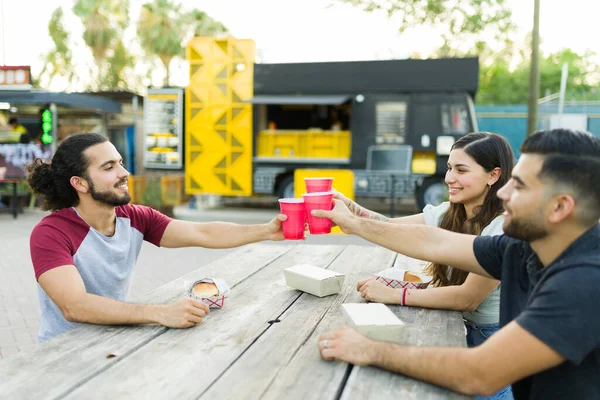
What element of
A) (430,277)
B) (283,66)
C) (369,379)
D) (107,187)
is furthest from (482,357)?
(283,66)

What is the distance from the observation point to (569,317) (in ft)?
4.47

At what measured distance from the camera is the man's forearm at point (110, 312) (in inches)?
76.8

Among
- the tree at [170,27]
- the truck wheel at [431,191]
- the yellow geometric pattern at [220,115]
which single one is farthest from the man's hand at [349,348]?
the tree at [170,27]

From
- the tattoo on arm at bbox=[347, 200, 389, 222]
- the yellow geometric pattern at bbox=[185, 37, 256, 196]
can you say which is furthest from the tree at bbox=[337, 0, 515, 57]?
the tattoo on arm at bbox=[347, 200, 389, 222]

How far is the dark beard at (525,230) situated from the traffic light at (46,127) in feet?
45.4

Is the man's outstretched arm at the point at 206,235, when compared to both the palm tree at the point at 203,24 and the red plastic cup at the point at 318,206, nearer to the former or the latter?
the red plastic cup at the point at 318,206

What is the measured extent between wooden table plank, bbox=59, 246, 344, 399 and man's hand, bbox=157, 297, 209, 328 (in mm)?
30

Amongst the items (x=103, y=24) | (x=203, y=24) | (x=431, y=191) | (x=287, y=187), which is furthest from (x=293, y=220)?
(x=103, y=24)

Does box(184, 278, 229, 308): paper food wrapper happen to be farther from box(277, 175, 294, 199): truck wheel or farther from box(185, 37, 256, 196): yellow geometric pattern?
box(185, 37, 256, 196): yellow geometric pattern

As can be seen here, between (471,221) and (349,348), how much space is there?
49.3 inches

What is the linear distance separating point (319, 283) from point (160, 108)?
11676 millimetres

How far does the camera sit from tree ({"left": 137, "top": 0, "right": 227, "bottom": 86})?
80.4ft

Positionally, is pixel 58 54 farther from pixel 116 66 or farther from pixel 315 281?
pixel 315 281

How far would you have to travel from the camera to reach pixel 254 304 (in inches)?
90.3
